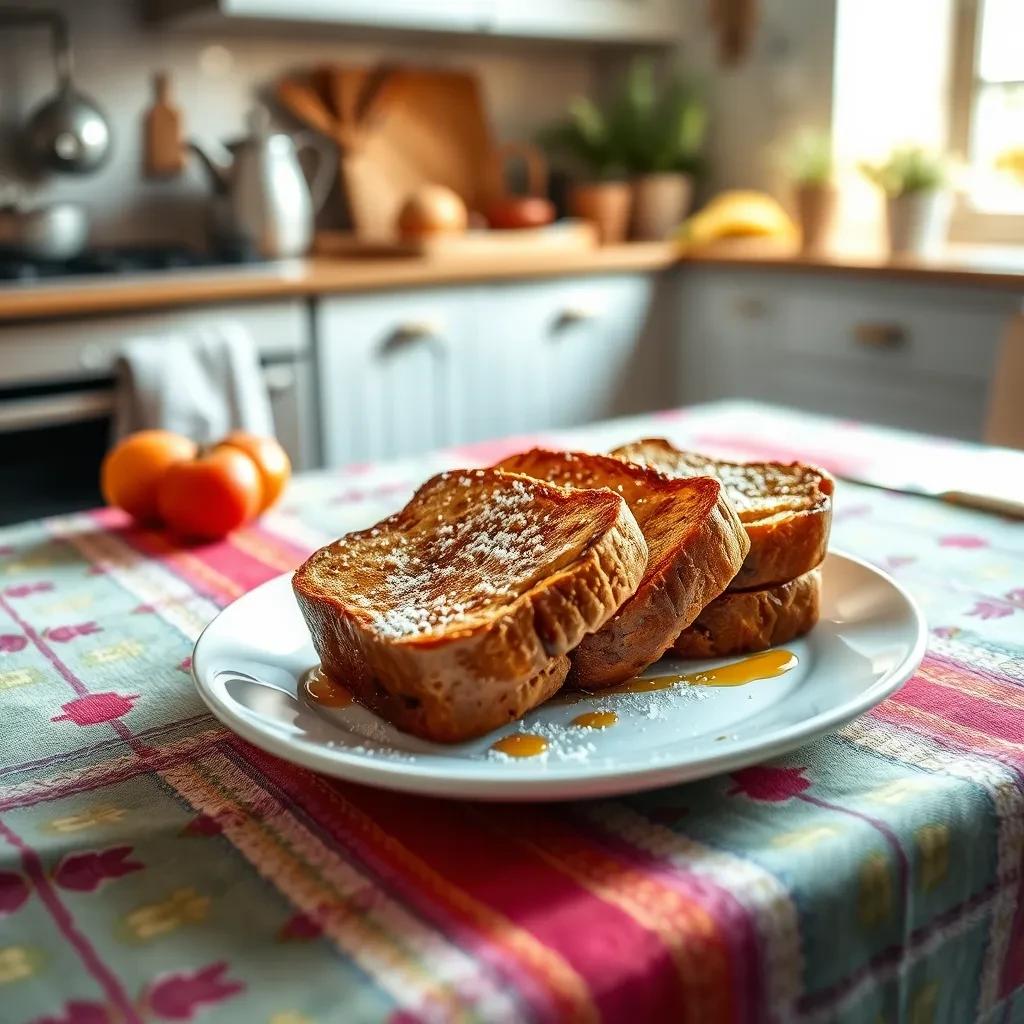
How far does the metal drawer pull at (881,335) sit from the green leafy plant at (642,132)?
90 centimetres

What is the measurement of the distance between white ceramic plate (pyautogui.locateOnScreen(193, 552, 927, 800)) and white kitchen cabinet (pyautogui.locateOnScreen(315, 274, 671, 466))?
1731 mm

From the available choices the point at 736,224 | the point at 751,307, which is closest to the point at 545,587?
the point at 751,307

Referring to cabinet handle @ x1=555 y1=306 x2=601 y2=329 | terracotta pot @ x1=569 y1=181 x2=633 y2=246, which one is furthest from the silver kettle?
terracotta pot @ x1=569 y1=181 x2=633 y2=246

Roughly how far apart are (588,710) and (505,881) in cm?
15

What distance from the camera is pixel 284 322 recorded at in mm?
2367

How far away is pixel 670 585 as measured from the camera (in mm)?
663

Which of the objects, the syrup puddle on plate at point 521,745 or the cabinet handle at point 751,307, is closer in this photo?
the syrup puddle on plate at point 521,745

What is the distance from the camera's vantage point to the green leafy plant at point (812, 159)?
2799 mm

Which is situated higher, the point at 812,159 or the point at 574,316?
the point at 812,159

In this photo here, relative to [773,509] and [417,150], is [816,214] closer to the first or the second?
[417,150]

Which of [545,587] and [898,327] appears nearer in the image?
[545,587]

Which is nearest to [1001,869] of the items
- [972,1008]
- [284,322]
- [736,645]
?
[972,1008]

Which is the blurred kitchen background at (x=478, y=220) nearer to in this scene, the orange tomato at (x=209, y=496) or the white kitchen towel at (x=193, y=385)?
the white kitchen towel at (x=193, y=385)

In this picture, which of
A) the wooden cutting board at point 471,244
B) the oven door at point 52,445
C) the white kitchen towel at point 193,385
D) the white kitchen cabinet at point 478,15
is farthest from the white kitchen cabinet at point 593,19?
the oven door at point 52,445
